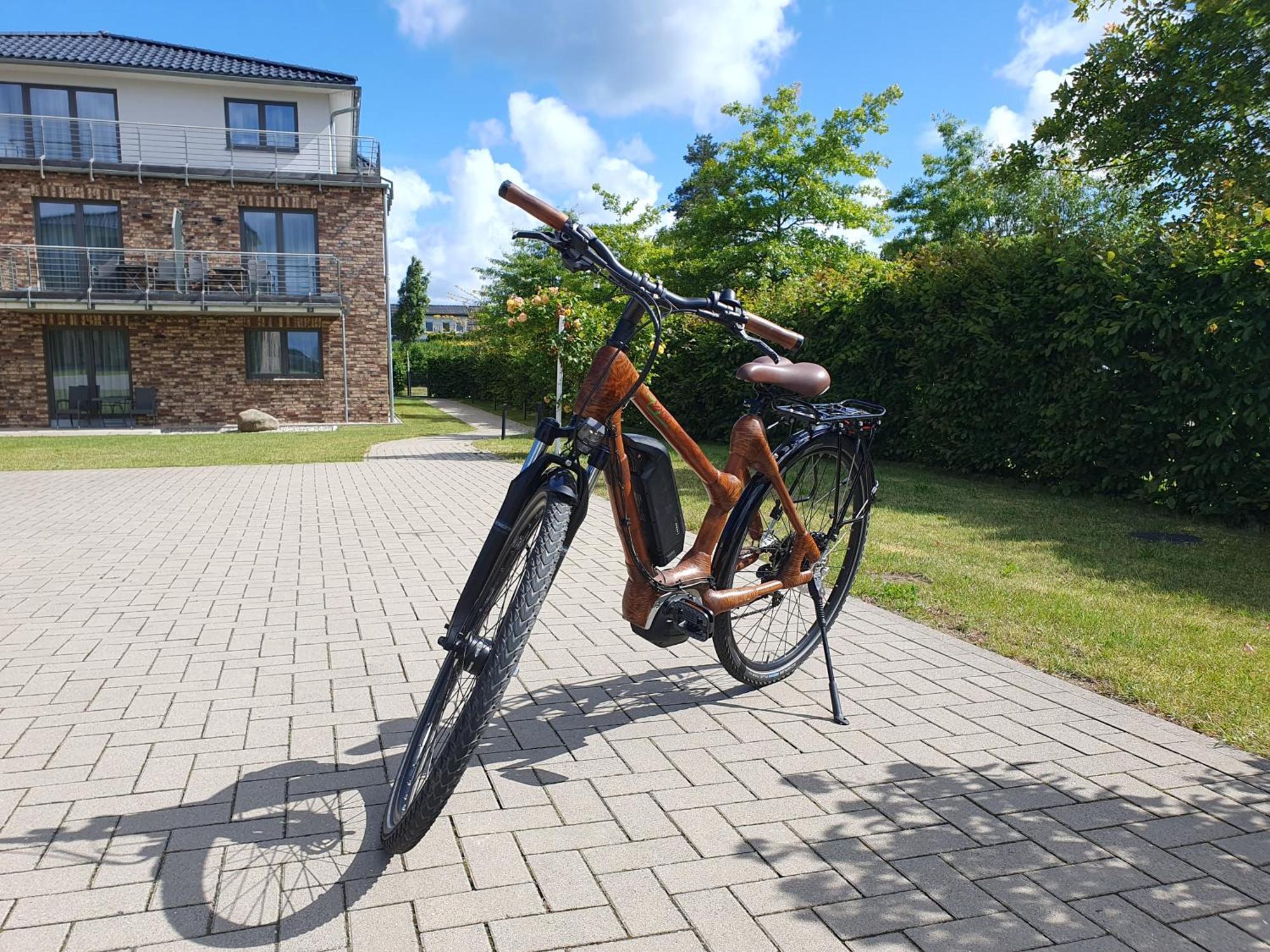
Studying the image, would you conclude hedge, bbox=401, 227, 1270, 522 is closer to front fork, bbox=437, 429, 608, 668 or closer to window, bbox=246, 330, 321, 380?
front fork, bbox=437, 429, 608, 668

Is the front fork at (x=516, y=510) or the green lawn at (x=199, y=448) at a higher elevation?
the front fork at (x=516, y=510)

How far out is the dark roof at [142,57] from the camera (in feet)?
71.1

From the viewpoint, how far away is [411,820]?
2.34 metres

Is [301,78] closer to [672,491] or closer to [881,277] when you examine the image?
[881,277]

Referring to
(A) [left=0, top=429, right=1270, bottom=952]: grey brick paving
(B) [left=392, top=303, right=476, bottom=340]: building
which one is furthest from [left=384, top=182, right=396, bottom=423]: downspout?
(B) [left=392, top=303, right=476, bottom=340]: building

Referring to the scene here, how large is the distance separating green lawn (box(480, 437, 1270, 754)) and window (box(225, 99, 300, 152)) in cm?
1853

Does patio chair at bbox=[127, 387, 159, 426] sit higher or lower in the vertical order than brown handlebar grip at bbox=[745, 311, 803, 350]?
lower

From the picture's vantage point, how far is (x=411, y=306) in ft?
165

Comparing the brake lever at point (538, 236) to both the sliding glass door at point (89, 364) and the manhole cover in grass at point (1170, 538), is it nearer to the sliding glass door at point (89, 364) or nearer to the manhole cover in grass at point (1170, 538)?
the manhole cover in grass at point (1170, 538)

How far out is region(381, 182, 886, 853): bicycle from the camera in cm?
245

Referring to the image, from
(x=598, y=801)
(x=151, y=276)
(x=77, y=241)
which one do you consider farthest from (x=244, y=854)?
(x=77, y=241)

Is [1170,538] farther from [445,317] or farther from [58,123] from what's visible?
[445,317]

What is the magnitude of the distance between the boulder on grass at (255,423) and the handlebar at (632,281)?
19252mm

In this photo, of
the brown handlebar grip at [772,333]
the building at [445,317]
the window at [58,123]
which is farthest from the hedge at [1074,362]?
the building at [445,317]
